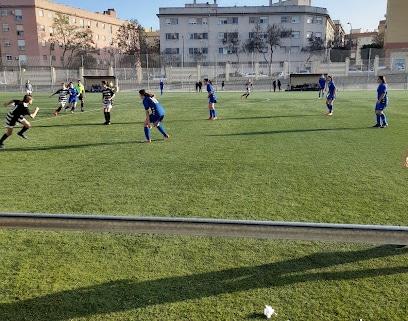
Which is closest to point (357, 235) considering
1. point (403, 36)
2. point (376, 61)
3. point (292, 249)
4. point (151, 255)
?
point (292, 249)

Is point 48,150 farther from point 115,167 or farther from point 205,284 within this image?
point 205,284

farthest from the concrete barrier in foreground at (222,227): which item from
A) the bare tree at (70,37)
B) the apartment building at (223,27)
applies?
the apartment building at (223,27)

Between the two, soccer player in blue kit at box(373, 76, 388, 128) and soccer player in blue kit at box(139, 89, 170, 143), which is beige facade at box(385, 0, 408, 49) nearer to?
soccer player in blue kit at box(373, 76, 388, 128)

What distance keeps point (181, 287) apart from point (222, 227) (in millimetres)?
1705

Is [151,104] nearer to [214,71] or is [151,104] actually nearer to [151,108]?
[151,108]

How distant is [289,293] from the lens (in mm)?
3824

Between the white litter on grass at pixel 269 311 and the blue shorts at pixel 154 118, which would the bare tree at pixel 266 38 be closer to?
the blue shorts at pixel 154 118

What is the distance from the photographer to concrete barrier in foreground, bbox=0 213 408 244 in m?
2.46

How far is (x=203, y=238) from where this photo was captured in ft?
16.7

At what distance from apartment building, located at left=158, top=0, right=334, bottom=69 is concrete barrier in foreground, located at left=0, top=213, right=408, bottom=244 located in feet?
265

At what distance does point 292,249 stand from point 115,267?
216 centimetres

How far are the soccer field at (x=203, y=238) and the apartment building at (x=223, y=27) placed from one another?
238 ft

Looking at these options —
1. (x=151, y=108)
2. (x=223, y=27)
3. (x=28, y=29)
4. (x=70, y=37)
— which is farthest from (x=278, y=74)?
(x=28, y=29)

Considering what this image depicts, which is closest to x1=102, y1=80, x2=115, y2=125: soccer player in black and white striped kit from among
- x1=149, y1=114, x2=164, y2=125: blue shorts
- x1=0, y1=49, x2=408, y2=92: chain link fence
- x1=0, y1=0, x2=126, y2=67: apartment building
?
x1=149, y1=114, x2=164, y2=125: blue shorts
